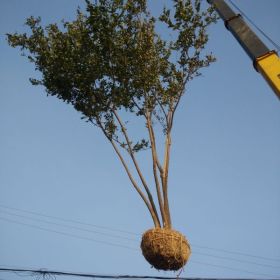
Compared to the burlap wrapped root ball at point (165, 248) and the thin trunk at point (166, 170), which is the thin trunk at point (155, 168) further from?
the burlap wrapped root ball at point (165, 248)

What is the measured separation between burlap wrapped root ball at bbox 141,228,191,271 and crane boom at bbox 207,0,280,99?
3.95 meters

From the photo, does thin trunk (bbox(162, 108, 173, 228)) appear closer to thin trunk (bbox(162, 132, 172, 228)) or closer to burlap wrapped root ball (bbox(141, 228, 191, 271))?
thin trunk (bbox(162, 132, 172, 228))

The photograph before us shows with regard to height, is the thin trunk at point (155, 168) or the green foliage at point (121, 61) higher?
the green foliage at point (121, 61)

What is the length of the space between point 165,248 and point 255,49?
16.3 feet

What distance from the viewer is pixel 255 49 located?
29.4 feet

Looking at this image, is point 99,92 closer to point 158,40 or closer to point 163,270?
point 158,40

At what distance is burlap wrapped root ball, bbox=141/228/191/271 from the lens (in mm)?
8802

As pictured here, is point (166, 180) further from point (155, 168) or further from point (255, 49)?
point (255, 49)

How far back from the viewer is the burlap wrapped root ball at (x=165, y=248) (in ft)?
28.9

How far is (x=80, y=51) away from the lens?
47.6 feet

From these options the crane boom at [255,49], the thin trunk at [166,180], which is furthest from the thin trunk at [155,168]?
the crane boom at [255,49]

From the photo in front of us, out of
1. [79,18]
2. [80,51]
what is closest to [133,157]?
[80,51]

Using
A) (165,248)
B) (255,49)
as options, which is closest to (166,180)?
(165,248)

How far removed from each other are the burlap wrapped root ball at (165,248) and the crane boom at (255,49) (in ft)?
13.0
